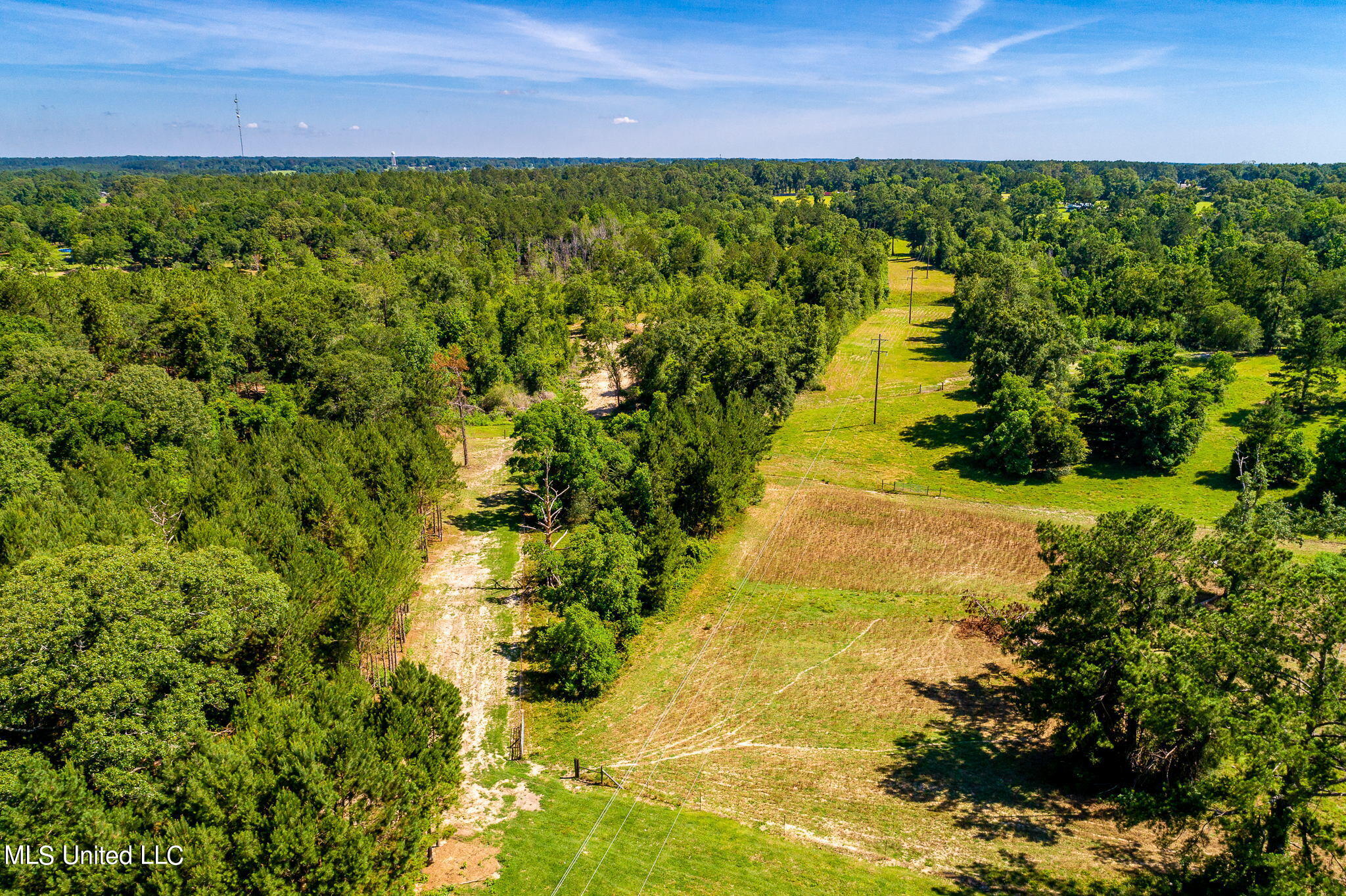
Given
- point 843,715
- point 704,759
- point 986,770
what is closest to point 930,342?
point 843,715

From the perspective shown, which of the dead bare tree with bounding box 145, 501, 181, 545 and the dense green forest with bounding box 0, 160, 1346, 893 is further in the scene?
the dead bare tree with bounding box 145, 501, 181, 545

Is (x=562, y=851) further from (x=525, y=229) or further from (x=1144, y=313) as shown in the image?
(x=525, y=229)

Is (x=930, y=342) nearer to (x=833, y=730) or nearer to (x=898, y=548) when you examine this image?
(x=898, y=548)

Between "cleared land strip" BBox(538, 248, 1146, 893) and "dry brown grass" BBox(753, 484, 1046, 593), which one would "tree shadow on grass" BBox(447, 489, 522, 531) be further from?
"dry brown grass" BBox(753, 484, 1046, 593)

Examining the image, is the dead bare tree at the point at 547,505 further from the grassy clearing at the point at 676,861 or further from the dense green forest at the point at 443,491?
the grassy clearing at the point at 676,861

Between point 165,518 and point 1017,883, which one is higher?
point 165,518

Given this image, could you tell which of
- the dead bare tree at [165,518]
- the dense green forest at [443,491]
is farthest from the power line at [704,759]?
the dead bare tree at [165,518]

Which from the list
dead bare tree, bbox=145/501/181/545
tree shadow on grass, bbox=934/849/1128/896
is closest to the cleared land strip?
tree shadow on grass, bbox=934/849/1128/896
